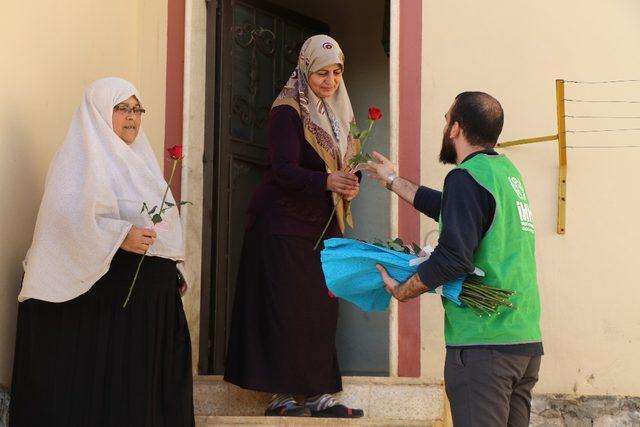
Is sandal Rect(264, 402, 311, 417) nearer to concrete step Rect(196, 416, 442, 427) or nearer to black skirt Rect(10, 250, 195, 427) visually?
concrete step Rect(196, 416, 442, 427)

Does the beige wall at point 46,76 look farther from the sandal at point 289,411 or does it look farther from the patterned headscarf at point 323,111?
the sandal at point 289,411

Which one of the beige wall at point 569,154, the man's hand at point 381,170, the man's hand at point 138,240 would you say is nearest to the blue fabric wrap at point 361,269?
the man's hand at point 381,170

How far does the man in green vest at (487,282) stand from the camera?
3.58 metres

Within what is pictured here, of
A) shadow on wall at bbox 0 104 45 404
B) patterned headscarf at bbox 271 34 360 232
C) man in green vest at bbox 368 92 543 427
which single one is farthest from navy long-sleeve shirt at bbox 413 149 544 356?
shadow on wall at bbox 0 104 45 404

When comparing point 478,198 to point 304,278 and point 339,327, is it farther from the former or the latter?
point 339,327

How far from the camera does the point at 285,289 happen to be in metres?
5.22

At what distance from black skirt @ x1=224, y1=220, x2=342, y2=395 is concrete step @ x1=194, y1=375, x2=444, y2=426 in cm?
13

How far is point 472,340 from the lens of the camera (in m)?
3.64

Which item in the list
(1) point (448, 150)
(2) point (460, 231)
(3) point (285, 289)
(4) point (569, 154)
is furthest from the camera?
(4) point (569, 154)

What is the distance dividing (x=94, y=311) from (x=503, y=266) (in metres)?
1.80

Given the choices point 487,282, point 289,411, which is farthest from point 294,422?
point 487,282

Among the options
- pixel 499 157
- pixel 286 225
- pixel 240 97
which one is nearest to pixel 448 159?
pixel 499 157

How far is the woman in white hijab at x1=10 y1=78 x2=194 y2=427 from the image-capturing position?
180 inches

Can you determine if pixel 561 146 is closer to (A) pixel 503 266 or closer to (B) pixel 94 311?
(A) pixel 503 266
